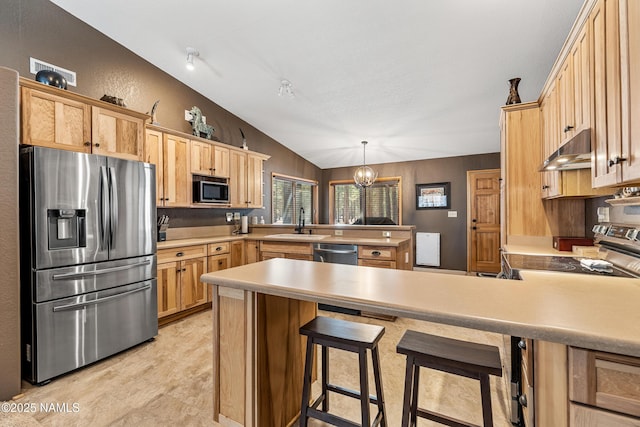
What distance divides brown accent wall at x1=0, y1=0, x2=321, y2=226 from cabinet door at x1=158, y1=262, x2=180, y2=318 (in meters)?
0.96

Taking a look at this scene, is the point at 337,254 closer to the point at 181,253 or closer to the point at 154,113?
the point at 181,253

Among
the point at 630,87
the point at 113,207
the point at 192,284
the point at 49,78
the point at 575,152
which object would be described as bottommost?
the point at 192,284

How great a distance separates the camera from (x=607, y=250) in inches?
81.7

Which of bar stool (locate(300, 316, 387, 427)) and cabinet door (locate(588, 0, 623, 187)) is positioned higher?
cabinet door (locate(588, 0, 623, 187))

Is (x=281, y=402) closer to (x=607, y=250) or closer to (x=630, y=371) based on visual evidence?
(x=630, y=371)

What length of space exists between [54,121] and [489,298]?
10.8 ft

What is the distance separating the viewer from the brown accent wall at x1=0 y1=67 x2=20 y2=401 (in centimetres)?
195

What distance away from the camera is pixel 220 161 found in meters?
4.31

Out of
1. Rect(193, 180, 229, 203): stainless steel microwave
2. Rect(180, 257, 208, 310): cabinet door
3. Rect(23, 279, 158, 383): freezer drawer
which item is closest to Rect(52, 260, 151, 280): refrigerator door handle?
Rect(23, 279, 158, 383): freezer drawer

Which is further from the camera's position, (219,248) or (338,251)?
(219,248)

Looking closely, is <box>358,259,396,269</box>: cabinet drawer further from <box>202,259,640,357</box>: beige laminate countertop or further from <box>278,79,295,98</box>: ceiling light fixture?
<box>278,79,295,98</box>: ceiling light fixture

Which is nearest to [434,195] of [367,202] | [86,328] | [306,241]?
[367,202]

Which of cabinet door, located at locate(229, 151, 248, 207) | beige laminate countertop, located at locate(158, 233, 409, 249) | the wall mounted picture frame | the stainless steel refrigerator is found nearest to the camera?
the stainless steel refrigerator

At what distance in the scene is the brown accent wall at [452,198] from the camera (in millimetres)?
5961
